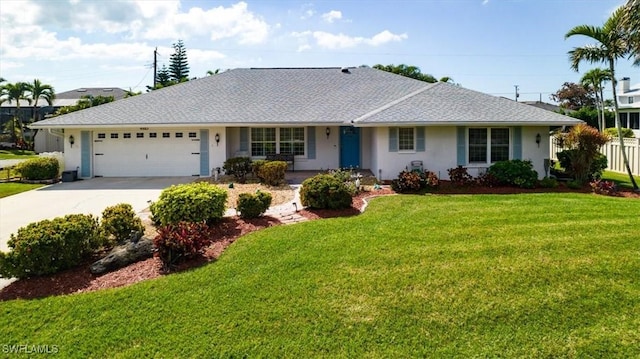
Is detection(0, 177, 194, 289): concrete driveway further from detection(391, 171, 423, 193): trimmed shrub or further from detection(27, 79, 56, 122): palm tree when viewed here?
detection(27, 79, 56, 122): palm tree

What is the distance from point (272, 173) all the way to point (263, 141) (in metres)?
4.39

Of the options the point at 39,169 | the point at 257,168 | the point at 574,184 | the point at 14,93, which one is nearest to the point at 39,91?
the point at 14,93

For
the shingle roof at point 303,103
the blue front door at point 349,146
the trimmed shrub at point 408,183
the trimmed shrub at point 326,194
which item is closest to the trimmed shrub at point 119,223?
the trimmed shrub at point 326,194

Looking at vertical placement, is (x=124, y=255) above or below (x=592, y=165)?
below

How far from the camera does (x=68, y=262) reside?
21.8 feet

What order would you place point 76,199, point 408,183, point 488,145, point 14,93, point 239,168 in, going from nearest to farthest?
point 408,183
point 76,199
point 488,145
point 239,168
point 14,93

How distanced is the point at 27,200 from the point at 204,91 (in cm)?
961

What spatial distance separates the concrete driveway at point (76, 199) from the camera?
422 inches

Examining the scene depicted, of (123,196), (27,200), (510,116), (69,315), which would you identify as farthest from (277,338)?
(510,116)

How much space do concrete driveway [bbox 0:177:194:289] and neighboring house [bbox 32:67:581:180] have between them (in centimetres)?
140

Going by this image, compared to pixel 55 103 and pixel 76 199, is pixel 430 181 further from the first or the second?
pixel 55 103

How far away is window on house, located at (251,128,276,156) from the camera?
730 inches

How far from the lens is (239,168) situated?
15906 millimetres

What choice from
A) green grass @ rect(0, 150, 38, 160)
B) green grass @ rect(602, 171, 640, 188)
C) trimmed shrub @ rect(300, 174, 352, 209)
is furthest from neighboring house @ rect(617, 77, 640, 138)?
green grass @ rect(0, 150, 38, 160)
